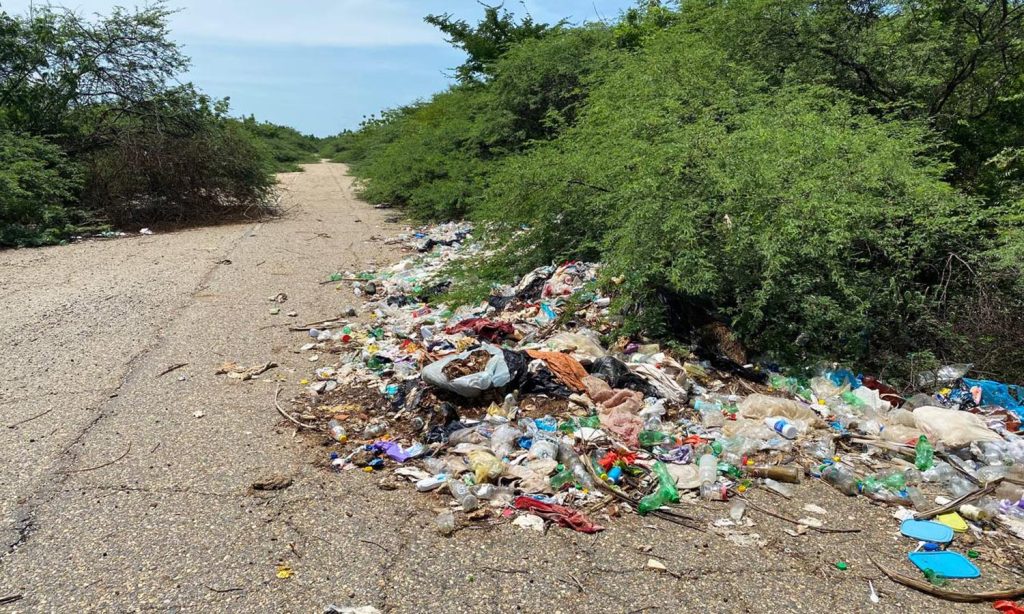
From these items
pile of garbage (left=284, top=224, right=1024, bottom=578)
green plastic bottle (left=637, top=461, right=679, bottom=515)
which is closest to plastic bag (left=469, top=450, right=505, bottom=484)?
pile of garbage (left=284, top=224, right=1024, bottom=578)

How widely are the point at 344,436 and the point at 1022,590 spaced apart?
10.7 feet

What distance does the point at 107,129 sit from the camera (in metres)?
12.7

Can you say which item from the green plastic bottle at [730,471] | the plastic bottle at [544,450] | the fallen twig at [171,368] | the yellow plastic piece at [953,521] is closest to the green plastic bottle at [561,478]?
the plastic bottle at [544,450]

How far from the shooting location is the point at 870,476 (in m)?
3.53

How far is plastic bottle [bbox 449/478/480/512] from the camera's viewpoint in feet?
10.5

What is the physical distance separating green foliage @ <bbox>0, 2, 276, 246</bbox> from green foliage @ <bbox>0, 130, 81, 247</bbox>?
24 millimetres

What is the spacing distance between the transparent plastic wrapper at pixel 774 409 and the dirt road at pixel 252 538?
2.55ft

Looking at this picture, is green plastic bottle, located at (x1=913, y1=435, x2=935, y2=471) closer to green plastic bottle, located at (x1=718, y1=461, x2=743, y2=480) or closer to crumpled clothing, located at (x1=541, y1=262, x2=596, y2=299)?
green plastic bottle, located at (x1=718, y1=461, x2=743, y2=480)

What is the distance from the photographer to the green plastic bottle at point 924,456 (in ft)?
11.9

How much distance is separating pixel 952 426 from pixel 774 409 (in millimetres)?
970

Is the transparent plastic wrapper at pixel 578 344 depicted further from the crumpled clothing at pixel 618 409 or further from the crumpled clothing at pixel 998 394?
the crumpled clothing at pixel 998 394

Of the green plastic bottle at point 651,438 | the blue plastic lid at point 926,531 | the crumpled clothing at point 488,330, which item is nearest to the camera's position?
the blue plastic lid at point 926,531

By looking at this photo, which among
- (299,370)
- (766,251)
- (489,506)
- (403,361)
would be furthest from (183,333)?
(766,251)

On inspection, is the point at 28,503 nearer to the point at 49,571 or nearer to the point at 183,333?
the point at 49,571
